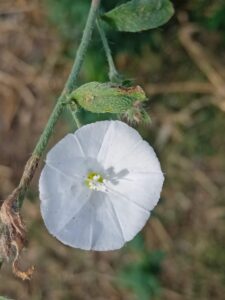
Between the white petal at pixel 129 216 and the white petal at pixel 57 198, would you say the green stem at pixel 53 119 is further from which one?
the white petal at pixel 129 216

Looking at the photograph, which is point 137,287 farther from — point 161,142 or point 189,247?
point 161,142

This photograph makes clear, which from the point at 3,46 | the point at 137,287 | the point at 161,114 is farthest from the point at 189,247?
the point at 3,46

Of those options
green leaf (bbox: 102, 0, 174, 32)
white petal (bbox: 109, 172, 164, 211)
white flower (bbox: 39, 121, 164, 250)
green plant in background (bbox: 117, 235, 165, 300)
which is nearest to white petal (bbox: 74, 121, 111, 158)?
white flower (bbox: 39, 121, 164, 250)

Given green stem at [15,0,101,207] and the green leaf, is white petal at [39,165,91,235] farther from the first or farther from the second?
the green leaf

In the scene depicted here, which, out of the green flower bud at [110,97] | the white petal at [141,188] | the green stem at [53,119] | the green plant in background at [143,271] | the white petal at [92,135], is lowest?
the green plant in background at [143,271]

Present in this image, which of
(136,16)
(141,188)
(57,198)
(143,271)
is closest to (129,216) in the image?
(141,188)

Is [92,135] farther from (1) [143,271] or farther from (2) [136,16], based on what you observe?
(1) [143,271]

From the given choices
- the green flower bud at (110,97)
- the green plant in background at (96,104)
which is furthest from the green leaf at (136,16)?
the green flower bud at (110,97)
